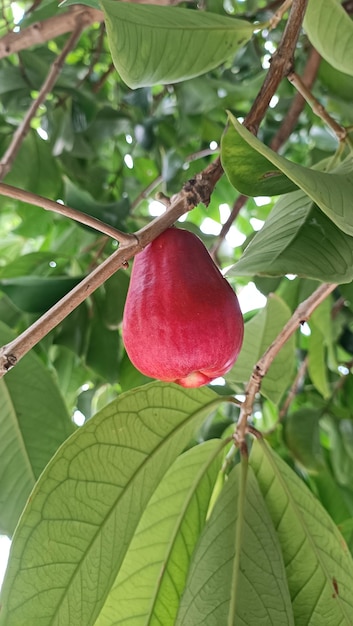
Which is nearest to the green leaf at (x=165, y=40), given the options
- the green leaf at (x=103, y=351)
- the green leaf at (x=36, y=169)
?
the green leaf at (x=103, y=351)

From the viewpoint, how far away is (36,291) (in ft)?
3.29

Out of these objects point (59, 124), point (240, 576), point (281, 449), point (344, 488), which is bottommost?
point (240, 576)

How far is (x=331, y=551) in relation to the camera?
77 centimetres

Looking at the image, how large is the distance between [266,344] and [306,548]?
30 centimetres

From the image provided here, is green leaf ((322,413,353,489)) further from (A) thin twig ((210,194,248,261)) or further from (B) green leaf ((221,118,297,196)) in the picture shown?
(B) green leaf ((221,118,297,196))

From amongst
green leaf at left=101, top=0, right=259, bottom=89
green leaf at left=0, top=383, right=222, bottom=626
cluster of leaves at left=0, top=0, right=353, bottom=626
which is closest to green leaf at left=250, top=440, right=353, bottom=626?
cluster of leaves at left=0, top=0, right=353, bottom=626

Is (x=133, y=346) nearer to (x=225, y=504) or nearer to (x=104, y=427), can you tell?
(x=104, y=427)

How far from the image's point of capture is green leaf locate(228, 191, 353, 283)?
0.51 meters

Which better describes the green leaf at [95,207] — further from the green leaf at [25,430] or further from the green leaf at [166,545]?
the green leaf at [166,545]

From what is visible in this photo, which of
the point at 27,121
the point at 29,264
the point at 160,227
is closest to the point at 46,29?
the point at 27,121

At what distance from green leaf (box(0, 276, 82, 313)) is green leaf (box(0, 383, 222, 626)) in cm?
33

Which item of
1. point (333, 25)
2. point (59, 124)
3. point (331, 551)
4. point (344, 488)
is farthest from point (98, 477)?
point (59, 124)

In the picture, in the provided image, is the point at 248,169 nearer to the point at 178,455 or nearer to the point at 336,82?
the point at 178,455

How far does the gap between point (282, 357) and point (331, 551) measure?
1.00ft
